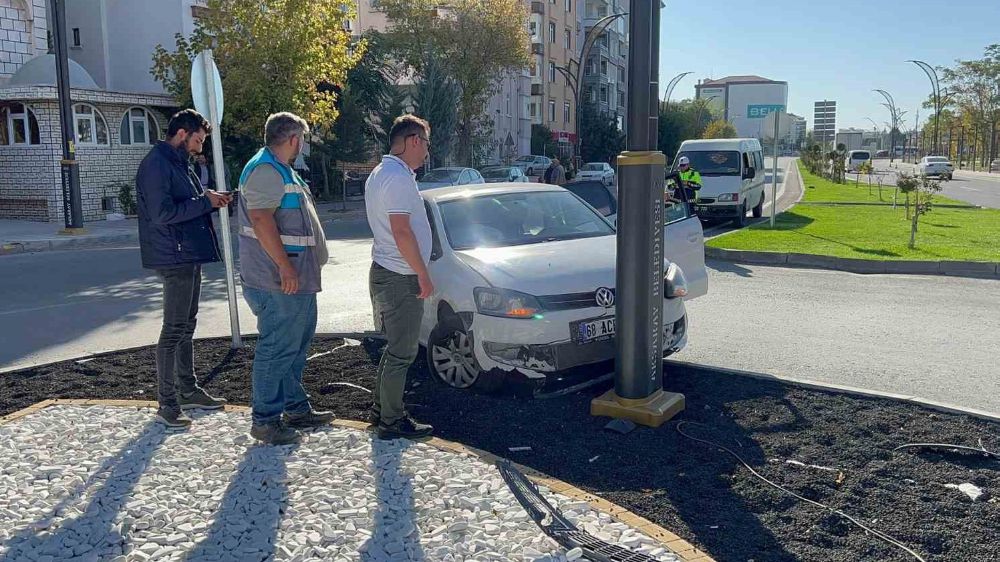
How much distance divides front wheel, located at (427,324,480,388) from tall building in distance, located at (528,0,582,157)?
167 ft

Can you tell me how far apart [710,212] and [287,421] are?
56.2 ft

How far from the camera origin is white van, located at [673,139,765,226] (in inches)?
794

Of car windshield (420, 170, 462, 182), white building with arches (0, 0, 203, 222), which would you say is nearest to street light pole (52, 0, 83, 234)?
white building with arches (0, 0, 203, 222)

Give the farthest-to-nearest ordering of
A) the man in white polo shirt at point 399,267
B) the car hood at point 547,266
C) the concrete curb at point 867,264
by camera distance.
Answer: the concrete curb at point 867,264 → the car hood at point 547,266 → the man in white polo shirt at point 399,267

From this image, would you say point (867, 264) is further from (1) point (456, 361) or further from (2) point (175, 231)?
(2) point (175, 231)

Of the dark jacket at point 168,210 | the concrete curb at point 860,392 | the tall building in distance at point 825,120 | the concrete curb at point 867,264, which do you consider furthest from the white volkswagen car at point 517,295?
the tall building in distance at point 825,120

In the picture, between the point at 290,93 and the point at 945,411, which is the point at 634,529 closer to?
the point at 945,411

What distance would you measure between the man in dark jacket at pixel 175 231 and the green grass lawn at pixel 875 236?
10.7 meters

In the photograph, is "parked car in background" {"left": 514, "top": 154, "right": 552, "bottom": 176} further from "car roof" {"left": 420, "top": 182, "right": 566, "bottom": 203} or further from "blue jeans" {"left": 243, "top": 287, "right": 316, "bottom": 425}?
"blue jeans" {"left": 243, "top": 287, "right": 316, "bottom": 425}

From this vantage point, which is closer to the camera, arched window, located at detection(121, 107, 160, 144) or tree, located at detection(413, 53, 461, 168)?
arched window, located at detection(121, 107, 160, 144)

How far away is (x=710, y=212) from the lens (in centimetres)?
2047

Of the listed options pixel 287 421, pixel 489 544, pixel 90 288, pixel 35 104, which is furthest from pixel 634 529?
pixel 35 104

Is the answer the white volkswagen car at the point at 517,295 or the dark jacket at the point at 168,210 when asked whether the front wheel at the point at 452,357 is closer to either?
the white volkswagen car at the point at 517,295

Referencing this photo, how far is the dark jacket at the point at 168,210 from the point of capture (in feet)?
15.5
